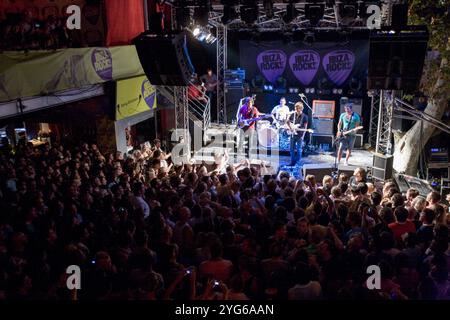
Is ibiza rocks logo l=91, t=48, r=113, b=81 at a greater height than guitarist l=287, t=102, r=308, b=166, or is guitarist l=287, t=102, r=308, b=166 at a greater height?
ibiza rocks logo l=91, t=48, r=113, b=81

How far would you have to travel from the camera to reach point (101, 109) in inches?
376

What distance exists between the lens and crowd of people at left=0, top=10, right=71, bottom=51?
7.65 m

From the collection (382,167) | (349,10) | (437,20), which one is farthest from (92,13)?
(437,20)

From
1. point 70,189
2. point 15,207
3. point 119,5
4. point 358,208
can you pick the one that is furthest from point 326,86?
point 15,207

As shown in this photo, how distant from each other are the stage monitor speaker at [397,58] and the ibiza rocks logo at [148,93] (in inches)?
222

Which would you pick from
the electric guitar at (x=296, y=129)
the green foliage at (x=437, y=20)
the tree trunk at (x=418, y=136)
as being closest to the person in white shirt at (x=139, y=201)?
the electric guitar at (x=296, y=129)

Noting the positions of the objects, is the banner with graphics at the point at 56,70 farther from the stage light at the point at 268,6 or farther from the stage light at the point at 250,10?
the stage light at the point at 268,6

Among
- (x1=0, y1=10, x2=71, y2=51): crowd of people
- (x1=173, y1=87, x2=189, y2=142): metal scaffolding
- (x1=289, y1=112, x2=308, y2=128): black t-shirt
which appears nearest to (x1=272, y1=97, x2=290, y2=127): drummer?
(x1=289, y1=112, x2=308, y2=128): black t-shirt

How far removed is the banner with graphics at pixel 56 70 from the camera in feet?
20.1

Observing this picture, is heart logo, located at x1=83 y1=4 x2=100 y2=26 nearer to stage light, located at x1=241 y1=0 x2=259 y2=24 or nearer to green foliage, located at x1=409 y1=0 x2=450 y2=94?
stage light, located at x1=241 y1=0 x2=259 y2=24

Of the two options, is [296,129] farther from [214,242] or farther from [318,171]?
[214,242]

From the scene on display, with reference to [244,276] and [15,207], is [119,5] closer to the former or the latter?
[15,207]

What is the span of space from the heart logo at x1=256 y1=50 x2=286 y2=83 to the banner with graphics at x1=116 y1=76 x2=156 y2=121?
407cm
